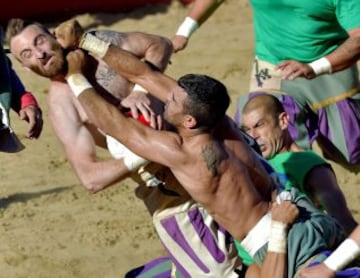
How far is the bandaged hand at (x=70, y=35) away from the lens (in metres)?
5.66

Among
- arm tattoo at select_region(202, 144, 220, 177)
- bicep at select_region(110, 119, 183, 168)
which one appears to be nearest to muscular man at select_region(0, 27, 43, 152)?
bicep at select_region(110, 119, 183, 168)

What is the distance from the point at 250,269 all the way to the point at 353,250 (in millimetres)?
620

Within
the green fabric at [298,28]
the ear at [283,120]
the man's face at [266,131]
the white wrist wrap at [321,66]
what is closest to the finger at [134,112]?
the man's face at [266,131]

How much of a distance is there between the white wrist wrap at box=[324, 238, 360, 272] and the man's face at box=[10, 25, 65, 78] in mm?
1543

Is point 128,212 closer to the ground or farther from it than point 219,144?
closer to the ground

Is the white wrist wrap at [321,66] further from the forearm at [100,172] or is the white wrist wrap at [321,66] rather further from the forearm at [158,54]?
the forearm at [100,172]

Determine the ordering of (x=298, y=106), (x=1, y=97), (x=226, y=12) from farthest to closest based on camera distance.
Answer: (x=226, y=12) < (x=298, y=106) < (x=1, y=97)

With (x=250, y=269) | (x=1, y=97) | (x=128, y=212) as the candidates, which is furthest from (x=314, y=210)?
(x=128, y=212)

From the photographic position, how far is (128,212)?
839 centimetres

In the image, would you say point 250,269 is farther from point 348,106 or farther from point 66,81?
point 348,106

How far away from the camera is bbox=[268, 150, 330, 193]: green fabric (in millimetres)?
6434

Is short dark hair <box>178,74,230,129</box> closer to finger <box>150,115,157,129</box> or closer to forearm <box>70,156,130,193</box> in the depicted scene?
finger <box>150,115,157,129</box>

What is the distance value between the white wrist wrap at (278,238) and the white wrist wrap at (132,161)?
0.66m

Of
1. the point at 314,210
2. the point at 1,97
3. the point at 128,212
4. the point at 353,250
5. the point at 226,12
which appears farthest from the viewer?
the point at 226,12
